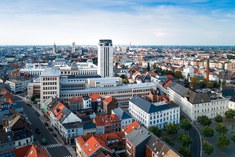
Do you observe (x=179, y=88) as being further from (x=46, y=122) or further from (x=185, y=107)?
(x=46, y=122)

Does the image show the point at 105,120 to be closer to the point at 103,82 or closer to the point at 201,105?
the point at 201,105

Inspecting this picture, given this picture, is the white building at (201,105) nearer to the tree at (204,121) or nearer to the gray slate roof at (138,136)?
the tree at (204,121)

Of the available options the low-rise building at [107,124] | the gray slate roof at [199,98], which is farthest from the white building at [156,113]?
the low-rise building at [107,124]

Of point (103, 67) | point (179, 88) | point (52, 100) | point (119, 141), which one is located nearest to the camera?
point (119, 141)

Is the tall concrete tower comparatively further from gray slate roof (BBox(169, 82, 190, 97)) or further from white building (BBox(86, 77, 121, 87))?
gray slate roof (BBox(169, 82, 190, 97))

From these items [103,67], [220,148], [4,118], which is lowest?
[220,148]

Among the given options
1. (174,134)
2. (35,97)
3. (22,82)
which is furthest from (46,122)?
(22,82)

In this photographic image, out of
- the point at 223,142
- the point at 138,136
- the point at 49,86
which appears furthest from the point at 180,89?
the point at 49,86
